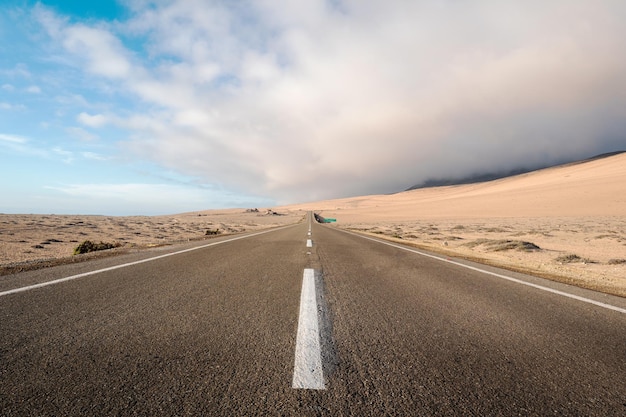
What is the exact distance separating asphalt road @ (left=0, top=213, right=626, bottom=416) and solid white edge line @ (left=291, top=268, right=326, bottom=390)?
0.06 meters

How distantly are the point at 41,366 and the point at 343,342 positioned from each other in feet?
7.82

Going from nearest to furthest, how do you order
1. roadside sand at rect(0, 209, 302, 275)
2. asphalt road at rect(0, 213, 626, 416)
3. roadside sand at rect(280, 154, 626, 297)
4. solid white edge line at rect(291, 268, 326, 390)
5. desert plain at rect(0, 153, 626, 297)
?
asphalt road at rect(0, 213, 626, 416)
solid white edge line at rect(291, 268, 326, 390)
roadside sand at rect(280, 154, 626, 297)
desert plain at rect(0, 153, 626, 297)
roadside sand at rect(0, 209, 302, 275)

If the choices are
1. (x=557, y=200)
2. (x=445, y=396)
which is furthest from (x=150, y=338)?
(x=557, y=200)

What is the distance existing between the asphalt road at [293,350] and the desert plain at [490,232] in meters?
3.01

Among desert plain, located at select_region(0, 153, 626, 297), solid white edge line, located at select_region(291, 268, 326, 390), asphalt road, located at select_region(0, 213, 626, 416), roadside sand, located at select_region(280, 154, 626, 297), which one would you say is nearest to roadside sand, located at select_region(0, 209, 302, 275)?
desert plain, located at select_region(0, 153, 626, 297)

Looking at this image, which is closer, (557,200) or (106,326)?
(106,326)

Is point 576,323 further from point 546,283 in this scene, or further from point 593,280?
point 593,280

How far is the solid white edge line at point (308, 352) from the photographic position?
1.99 m

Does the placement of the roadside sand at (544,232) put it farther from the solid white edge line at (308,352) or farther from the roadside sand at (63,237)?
the roadside sand at (63,237)

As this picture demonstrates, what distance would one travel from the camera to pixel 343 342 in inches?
105

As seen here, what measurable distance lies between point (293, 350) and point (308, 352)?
0.45ft

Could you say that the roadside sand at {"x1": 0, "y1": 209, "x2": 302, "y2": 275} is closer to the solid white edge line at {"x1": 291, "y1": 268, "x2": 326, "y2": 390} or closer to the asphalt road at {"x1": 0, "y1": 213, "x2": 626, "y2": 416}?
the asphalt road at {"x1": 0, "y1": 213, "x2": 626, "y2": 416}

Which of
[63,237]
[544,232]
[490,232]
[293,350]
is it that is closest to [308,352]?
[293,350]

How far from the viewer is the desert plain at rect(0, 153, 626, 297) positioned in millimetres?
7887
